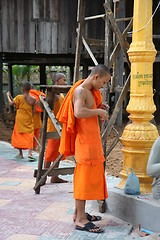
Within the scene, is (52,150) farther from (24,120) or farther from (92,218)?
(24,120)

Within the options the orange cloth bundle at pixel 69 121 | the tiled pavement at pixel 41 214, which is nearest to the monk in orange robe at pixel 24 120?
the tiled pavement at pixel 41 214

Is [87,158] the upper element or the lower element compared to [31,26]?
lower

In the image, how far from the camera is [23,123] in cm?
897

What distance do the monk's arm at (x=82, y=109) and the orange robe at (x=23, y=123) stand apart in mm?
4788

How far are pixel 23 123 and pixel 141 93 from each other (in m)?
4.85

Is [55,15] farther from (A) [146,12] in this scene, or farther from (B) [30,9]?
(A) [146,12]

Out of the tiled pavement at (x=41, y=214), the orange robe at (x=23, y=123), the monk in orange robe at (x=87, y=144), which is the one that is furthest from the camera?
the orange robe at (x=23, y=123)

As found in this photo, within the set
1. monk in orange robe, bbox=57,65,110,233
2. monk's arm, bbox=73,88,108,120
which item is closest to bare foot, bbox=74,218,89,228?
monk in orange robe, bbox=57,65,110,233

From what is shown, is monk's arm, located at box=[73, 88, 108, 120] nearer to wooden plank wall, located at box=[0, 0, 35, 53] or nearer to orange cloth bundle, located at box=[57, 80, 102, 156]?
orange cloth bundle, located at box=[57, 80, 102, 156]

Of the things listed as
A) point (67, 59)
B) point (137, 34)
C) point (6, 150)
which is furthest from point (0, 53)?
point (137, 34)

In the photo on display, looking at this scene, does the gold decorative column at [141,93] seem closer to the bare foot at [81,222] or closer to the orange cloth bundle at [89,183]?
the orange cloth bundle at [89,183]

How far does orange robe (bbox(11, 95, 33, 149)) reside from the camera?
8.88 m

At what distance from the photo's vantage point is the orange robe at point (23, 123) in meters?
8.88

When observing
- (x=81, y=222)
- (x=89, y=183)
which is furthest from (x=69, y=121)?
(x=81, y=222)
